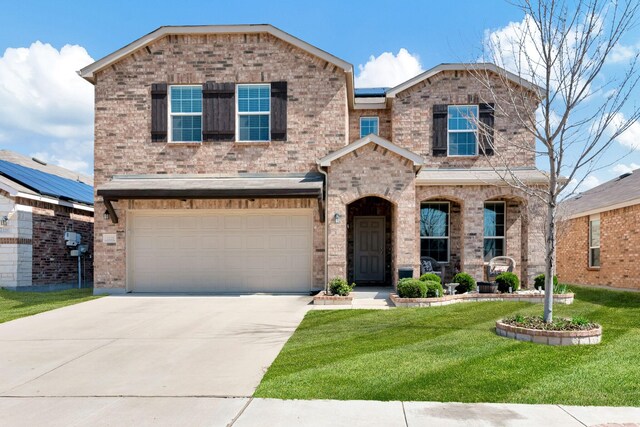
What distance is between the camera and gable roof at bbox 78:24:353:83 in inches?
539

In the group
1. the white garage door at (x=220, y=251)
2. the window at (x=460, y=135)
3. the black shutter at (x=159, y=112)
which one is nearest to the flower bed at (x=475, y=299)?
the white garage door at (x=220, y=251)

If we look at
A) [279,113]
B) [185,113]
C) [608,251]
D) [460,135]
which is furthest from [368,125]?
[608,251]

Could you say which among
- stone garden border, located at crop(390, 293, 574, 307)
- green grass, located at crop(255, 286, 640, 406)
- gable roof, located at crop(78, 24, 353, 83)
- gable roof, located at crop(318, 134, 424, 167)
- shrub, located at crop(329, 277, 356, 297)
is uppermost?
gable roof, located at crop(78, 24, 353, 83)

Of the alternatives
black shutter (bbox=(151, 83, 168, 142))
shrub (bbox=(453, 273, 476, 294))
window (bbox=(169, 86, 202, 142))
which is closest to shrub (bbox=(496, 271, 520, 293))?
shrub (bbox=(453, 273, 476, 294))

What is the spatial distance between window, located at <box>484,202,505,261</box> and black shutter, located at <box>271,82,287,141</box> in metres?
7.11

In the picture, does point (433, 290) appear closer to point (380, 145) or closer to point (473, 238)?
point (473, 238)

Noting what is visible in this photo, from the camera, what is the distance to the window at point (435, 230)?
15164 mm

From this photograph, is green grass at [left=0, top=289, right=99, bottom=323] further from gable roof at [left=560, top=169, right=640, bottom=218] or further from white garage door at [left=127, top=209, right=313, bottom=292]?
gable roof at [left=560, top=169, right=640, bottom=218]

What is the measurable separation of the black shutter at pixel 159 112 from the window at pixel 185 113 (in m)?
0.19

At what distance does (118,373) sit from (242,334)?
2615 mm

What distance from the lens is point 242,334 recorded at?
27.6ft

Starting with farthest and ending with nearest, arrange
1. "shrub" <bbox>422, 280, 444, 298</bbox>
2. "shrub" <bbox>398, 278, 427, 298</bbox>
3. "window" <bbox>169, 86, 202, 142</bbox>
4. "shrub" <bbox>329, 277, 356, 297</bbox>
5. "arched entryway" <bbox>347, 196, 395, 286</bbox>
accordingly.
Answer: "arched entryway" <bbox>347, 196, 395, 286</bbox>, "window" <bbox>169, 86, 202, 142</bbox>, "shrub" <bbox>329, 277, 356, 297</bbox>, "shrub" <bbox>422, 280, 444, 298</bbox>, "shrub" <bbox>398, 278, 427, 298</bbox>

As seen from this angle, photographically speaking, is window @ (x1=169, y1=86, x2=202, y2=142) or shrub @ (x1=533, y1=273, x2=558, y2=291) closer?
shrub @ (x1=533, y1=273, x2=558, y2=291)

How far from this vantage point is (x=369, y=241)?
52.4ft
